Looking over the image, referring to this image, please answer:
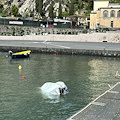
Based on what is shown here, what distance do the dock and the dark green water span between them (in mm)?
2476

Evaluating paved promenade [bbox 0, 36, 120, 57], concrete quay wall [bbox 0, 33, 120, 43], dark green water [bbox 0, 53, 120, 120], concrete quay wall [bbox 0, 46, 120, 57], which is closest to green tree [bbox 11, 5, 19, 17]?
concrete quay wall [bbox 0, 33, 120, 43]

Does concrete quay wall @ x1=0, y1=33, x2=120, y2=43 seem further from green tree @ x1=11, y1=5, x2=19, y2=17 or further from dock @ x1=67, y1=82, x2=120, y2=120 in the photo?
dock @ x1=67, y1=82, x2=120, y2=120

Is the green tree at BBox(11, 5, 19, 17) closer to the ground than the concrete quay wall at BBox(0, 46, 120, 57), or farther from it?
farther from it

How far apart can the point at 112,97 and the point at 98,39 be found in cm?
5662

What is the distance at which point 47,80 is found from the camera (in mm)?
38281

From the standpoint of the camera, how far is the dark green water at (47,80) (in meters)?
24.9

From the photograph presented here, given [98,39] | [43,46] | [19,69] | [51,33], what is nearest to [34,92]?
[19,69]

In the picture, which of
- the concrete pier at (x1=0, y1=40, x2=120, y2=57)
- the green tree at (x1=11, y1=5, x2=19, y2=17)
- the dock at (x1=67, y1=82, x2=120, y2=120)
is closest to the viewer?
the dock at (x1=67, y1=82, x2=120, y2=120)

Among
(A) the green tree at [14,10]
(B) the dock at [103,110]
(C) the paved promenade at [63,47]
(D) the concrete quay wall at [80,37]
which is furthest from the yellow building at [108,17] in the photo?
Result: (B) the dock at [103,110]

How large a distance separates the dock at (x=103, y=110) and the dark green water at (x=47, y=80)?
2476 mm

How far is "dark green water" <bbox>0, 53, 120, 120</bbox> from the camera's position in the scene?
81.7 feet

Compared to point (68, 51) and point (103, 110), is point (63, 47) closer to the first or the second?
point (68, 51)

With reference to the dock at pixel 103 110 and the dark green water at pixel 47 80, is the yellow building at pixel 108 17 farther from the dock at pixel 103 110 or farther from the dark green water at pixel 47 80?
the dock at pixel 103 110

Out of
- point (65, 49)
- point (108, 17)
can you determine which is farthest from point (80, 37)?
point (65, 49)
